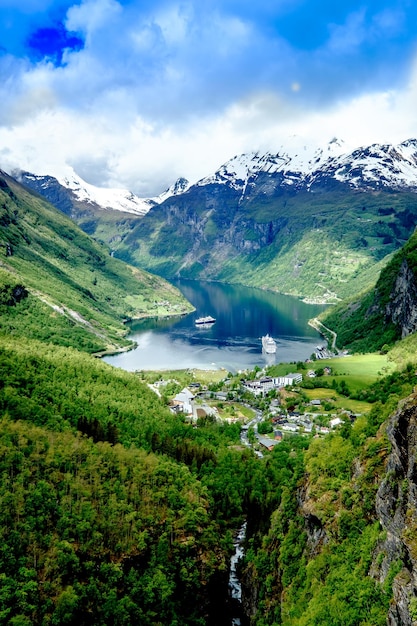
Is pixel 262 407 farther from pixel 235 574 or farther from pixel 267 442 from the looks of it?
pixel 235 574

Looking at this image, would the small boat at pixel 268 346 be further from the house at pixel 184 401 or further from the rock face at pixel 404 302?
the house at pixel 184 401

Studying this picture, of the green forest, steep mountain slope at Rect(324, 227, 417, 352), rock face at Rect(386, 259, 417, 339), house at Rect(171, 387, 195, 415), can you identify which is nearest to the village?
house at Rect(171, 387, 195, 415)

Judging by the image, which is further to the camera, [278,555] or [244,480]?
[244,480]

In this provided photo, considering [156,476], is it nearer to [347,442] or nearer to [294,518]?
[294,518]

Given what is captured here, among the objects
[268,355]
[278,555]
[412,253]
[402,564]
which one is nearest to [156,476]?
[278,555]

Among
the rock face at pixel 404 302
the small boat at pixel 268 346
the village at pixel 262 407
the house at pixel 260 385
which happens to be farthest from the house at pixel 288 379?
the small boat at pixel 268 346

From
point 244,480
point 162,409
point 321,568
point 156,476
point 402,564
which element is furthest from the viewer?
point 162,409
